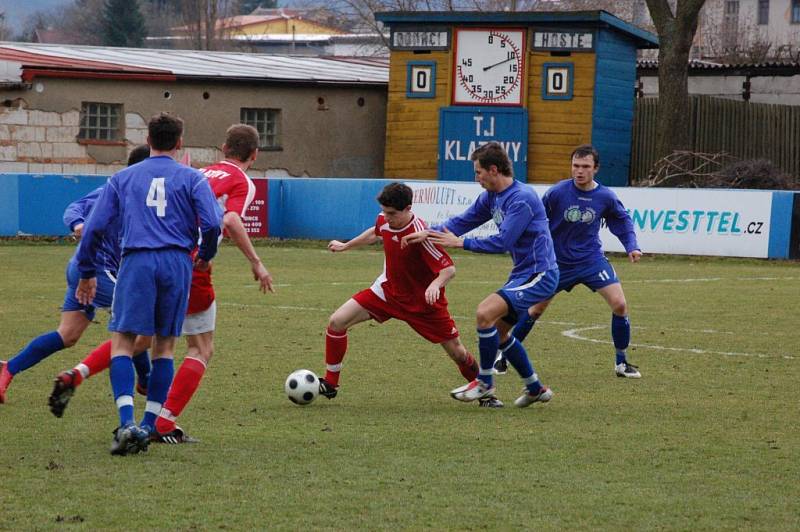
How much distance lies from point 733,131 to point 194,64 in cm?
1377

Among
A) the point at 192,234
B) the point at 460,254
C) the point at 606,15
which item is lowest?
the point at 460,254

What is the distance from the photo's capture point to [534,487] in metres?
6.26

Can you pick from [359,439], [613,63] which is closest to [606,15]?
[613,63]

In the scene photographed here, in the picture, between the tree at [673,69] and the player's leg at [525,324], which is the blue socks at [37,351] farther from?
the tree at [673,69]

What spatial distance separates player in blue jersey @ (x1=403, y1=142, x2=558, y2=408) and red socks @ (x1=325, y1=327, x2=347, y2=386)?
78 centimetres

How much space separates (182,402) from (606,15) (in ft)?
79.3

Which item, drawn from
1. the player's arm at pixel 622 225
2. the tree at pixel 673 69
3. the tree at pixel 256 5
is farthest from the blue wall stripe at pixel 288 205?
the tree at pixel 256 5

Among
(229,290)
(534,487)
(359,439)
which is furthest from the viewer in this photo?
(229,290)

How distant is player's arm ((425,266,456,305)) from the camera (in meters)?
8.32

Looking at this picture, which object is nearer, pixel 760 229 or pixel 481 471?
pixel 481 471

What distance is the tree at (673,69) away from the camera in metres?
30.1

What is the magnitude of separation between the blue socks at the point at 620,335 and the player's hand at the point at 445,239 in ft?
8.59

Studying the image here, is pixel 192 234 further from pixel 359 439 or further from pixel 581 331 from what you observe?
pixel 581 331

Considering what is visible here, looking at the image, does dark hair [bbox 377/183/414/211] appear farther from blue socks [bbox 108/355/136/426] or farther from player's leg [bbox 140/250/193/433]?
blue socks [bbox 108/355/136/426]
